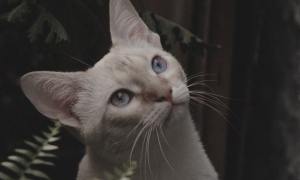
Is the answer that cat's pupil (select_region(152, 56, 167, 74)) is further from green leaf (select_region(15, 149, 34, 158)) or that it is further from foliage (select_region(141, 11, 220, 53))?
green leaf (select_region(15, 149, 34, 158))

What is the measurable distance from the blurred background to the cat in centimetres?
21

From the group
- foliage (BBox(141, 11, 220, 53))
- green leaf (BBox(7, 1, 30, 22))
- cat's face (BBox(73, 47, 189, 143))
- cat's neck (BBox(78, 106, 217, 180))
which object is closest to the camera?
cat's face (BBox(73, 47, 189, 143))

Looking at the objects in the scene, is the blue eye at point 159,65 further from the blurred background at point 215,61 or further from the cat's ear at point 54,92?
the blurred background at point 215,61

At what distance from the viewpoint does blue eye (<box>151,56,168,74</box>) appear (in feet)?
4.94

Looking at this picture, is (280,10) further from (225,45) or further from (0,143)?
(0,143)

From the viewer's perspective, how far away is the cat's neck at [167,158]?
1.52 metres

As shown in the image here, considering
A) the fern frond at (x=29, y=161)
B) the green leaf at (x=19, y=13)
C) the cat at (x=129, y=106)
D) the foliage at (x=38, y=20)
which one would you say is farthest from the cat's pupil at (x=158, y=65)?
the fern frond at (x=29, y=161)

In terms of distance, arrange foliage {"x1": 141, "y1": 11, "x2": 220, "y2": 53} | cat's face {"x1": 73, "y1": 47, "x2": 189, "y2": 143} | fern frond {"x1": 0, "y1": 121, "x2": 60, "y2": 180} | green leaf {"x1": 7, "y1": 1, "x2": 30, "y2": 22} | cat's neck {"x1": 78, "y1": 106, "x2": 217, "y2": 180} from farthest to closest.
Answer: foliage {"x1": 141, "y1": 11, "x2": 220, "y2": 53} → green leaf {"x1": 7, "y1": 1, "x2": 30, "y2": 22} → cat's neck {"x1": 78, "y1": 106, "x2": 217, "y2": 180} → cat's face {"x1": 73, "y1": 47, "x2": 189, "y2": 143} → fern frond {"x1": 0, "y1": 121, "x2": 60, "y2": 180}

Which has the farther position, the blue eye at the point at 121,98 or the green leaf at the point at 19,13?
the green leaf at the point at 19,13

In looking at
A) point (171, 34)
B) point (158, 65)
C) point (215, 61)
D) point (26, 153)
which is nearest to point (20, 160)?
point (26, 153)

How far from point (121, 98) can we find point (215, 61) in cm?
120

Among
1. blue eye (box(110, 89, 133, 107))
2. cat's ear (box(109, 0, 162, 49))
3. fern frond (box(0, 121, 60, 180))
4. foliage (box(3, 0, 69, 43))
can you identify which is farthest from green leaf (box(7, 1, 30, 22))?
fern frond (box(0, 121, 60, 180))

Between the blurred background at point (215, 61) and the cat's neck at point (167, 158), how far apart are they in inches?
14.6

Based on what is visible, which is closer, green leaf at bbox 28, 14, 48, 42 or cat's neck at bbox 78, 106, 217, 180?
cat's neck at bbox 78, 106, 217, 180
